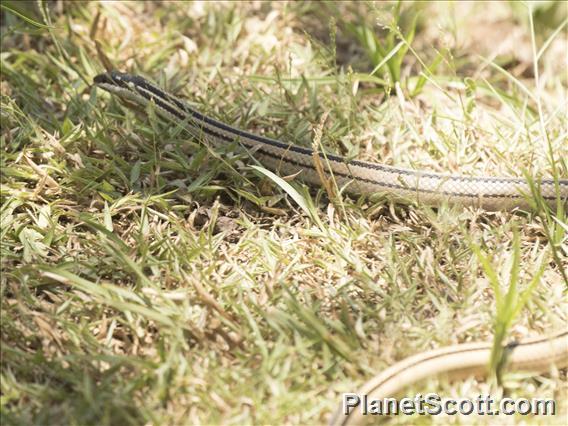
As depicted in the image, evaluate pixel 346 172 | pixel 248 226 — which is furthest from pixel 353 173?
pixel 248 226

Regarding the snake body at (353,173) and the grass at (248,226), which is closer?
the grass at (248,226)

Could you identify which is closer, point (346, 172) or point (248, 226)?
point (248, 226)

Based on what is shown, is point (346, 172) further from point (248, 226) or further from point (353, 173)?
point (248, 226)

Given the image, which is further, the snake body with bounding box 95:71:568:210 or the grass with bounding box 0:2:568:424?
the snake body with bounding box 95:71:568:210

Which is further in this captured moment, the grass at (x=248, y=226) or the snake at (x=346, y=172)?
the snake at (x=346, y=172)
